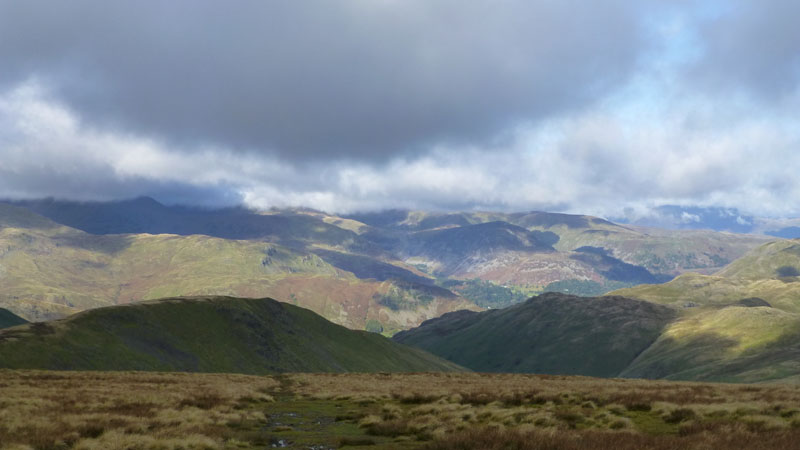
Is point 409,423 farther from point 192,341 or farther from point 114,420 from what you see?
point 192,341

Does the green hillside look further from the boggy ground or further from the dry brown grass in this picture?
the boggy ground

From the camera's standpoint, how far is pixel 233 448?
19.7m

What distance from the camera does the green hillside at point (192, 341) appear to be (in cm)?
10181

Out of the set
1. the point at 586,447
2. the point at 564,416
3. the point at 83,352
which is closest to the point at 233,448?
the point at 586,447

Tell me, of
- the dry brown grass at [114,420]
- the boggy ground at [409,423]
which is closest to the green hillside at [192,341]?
the dry brown grass at [114,420]

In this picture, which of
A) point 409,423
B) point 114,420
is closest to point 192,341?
point 114,420

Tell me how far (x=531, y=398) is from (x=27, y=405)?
110 ft

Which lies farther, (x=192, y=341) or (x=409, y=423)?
(x=192, y=341)

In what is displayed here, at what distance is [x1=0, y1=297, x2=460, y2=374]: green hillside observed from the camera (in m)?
102

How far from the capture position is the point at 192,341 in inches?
5413

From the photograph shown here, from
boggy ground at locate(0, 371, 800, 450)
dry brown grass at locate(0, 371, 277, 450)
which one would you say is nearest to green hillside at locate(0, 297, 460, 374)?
dry brown grass at locate(0, 371, 277, 450)

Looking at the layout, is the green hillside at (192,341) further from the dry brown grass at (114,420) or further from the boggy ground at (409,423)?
the boggy ground at (409,423)

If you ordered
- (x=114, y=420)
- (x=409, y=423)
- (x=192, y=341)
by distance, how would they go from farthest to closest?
(x=192, y=341) < (x=114, y=420) < (x=409, y=423)

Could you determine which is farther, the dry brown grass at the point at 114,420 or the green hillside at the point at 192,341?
the green hillside at the point at 192,341
